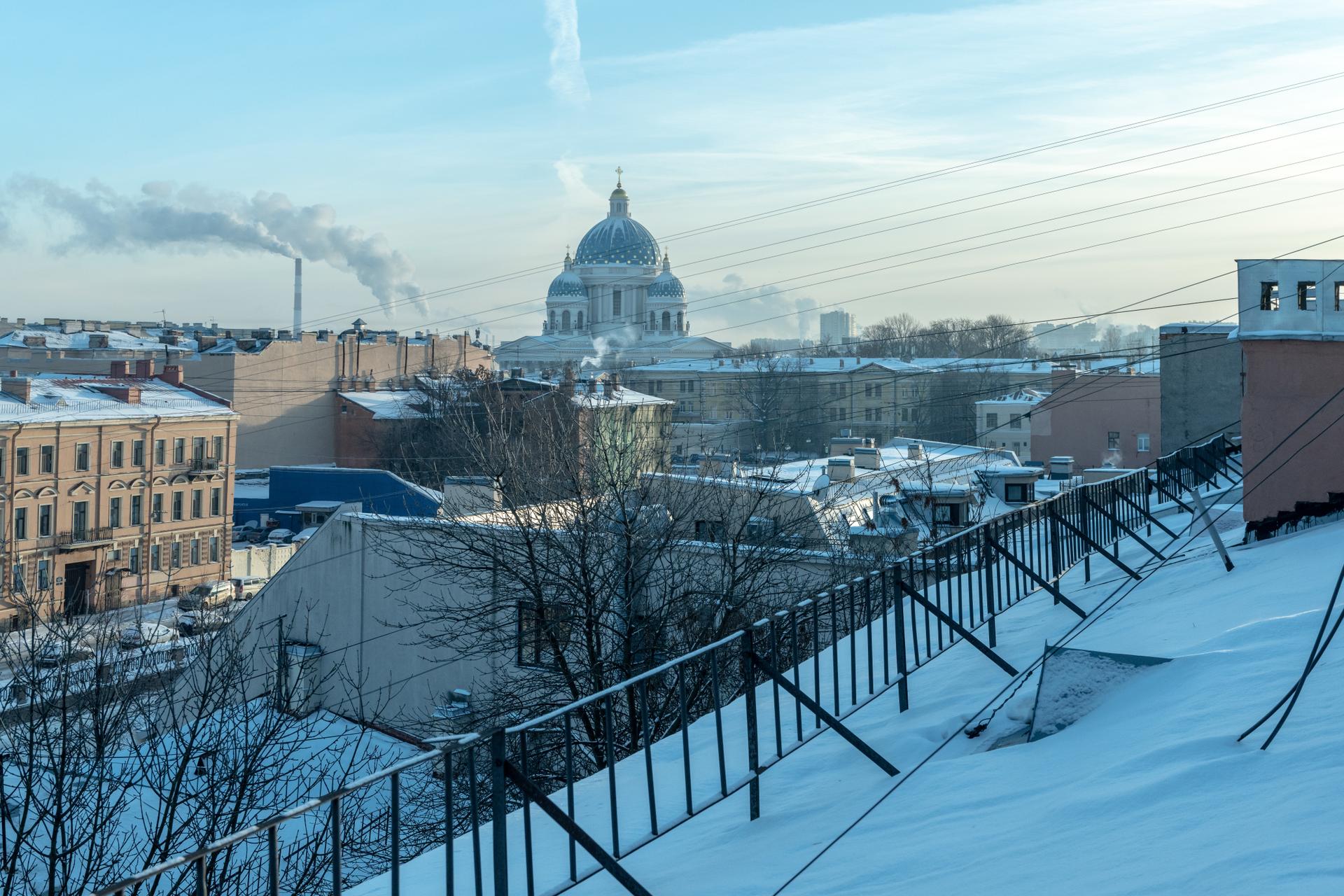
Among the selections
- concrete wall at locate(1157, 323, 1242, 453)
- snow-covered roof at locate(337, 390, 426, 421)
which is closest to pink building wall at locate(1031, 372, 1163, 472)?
concrete wall at locate(1157, 323, 1242, 453)

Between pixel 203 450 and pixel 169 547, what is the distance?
331 cm

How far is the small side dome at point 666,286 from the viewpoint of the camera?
127 meters

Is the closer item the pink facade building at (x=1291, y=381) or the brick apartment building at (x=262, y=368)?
the pink facade building at (x=1291, y=381)

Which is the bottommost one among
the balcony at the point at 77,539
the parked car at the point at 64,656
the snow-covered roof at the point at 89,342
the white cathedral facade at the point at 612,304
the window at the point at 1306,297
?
the balcony at the point at 77,539

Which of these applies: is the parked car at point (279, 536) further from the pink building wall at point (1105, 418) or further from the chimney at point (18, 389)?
the pink building wall at point (1105, 418)

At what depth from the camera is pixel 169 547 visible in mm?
38344

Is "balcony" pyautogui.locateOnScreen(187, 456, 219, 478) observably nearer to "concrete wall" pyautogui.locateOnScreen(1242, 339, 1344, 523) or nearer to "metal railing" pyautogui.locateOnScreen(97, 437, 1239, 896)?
"metal railing" pyautogui.locateOnScreen(97, 437, 1239, 896)

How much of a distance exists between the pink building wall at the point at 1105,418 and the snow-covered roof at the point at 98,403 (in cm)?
2905

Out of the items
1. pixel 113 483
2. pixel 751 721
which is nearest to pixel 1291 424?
pixel 751 721

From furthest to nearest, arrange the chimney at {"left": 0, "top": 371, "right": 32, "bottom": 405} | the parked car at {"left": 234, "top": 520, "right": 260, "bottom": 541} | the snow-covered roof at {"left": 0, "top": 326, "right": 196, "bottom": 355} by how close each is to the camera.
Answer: the snow-covered roof at {"left": 0, "top": 326, "right": 196, "bottom": 355} < the parked car at {"left": 234, "top": 520, "right": 260, "bottom": 541} < the chimney at {"left": 0, "top": 371, "right": 32, "bottom": 405}

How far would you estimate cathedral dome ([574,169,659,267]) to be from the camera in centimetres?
12388

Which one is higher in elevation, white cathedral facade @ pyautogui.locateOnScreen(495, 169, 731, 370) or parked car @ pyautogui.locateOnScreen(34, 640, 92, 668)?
white cathedral facade @ pyautogui.locateOnScreen(495, 169, 731, 370)

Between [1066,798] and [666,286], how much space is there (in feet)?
409

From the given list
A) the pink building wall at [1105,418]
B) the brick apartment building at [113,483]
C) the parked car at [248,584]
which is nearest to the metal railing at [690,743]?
the parked car at [248,584]
